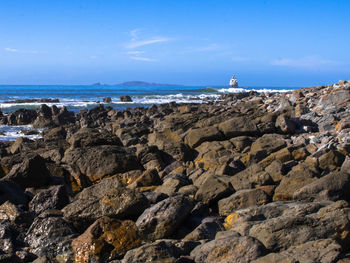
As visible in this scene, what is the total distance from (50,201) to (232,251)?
14.2 ft

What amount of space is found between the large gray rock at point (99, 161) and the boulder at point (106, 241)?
4.92m

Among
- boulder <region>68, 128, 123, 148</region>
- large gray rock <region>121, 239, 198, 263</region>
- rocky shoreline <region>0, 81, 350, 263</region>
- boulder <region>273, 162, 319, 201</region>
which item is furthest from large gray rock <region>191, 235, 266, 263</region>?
boulder <region>68, 128, 123, 148</region>

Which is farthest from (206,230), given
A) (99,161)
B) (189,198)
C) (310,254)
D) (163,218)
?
(99,161)

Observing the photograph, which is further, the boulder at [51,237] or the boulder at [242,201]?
the boulder at [242,201]

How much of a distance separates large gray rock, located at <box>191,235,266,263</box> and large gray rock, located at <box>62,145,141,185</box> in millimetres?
5994

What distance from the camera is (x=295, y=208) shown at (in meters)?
6.36

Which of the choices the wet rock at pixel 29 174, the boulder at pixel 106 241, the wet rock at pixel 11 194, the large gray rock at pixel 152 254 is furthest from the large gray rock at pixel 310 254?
the wet rock at pixel 29 174

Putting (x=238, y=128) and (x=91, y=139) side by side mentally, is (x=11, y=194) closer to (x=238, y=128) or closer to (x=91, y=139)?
(x=91, y=139)

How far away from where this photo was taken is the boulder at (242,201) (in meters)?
7.46

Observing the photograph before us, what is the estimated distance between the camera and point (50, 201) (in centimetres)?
801

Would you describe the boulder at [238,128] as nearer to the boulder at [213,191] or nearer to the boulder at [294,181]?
the boulder at [294,181]

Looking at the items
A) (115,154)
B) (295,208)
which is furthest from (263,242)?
(115,154)

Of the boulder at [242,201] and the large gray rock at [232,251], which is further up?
the large gray rock at [232,251]

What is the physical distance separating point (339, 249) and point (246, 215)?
6.35 feet
